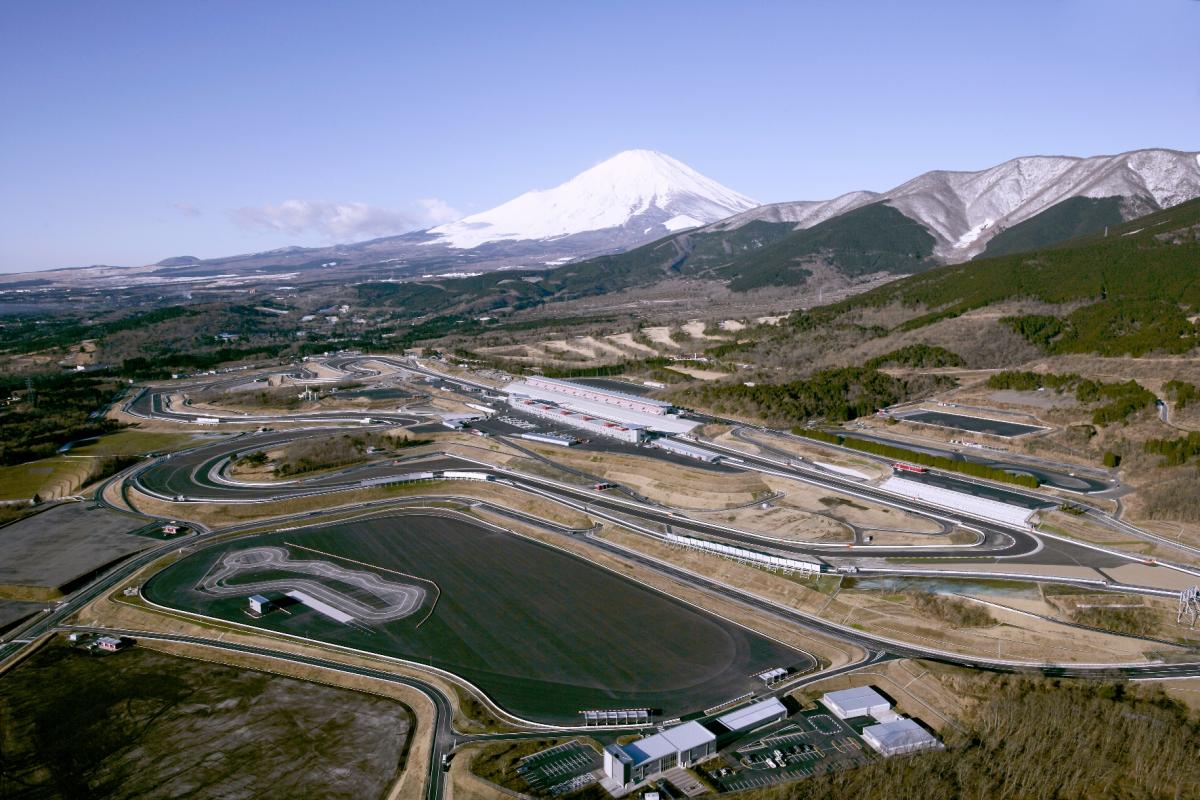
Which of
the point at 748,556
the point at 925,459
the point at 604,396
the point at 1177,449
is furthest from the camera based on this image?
the point at 604,396

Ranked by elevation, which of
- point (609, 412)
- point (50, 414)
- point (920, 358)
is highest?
point (920, 358)

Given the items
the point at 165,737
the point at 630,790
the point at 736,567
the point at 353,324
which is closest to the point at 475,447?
the point at 736,567

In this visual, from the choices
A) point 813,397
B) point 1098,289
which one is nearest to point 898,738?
point 813,397

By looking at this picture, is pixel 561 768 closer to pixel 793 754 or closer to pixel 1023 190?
pixel 793 754

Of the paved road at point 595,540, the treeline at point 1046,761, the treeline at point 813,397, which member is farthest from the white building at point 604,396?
the treeline at point 1046,761

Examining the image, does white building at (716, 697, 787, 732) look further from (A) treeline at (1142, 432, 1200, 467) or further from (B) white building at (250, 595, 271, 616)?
(A) treeline at (1142, 432, 1200, 467)

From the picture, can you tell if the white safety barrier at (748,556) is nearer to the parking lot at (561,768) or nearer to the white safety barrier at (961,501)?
the white safety barrier at (961,501)
